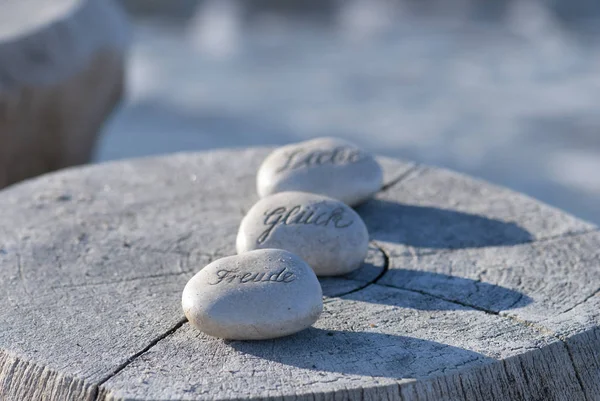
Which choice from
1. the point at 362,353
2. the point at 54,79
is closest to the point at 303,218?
Result: the point at 362,353

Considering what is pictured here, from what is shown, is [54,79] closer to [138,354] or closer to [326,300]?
[326,300]

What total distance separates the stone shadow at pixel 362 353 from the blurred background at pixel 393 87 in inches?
152

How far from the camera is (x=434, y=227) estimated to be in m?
2.89

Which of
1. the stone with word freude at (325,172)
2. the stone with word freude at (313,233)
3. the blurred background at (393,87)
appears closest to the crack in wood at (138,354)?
the stone with word freude at (313,233)

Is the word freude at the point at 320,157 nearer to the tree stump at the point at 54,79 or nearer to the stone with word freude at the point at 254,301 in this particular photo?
the stone with word freude at the point at 254,301

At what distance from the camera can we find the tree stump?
4.42 meters

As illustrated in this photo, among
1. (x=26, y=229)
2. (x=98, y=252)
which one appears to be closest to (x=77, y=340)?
(x=98, y=252)

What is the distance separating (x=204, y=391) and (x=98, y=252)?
0.89 m

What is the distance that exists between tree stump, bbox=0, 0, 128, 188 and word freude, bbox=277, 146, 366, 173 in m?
1.95

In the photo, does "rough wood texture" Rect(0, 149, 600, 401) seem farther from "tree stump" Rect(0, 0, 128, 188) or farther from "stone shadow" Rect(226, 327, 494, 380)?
"tree stump" Rect(0, 0, 128, 188)

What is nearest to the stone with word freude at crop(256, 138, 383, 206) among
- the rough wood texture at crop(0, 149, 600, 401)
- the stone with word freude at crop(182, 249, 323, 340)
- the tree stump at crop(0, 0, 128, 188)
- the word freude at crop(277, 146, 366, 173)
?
the word freude at crop(277, 146, 366, 173)

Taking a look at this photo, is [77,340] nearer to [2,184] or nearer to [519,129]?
[2,184]

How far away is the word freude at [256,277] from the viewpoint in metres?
2.15

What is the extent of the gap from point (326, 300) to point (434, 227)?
64 cm
